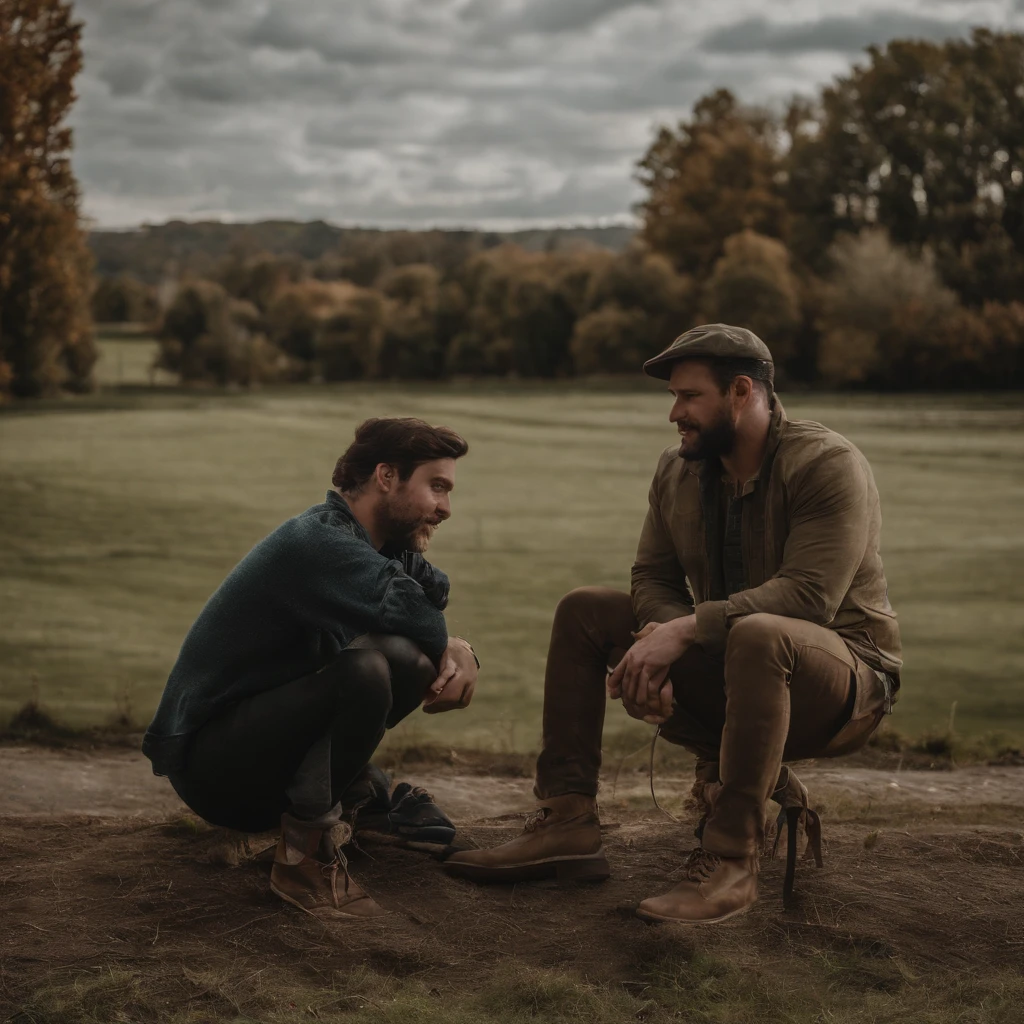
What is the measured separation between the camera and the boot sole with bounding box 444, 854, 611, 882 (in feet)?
12.3

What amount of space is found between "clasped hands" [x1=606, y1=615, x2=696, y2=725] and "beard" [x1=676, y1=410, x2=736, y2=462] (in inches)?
19.2

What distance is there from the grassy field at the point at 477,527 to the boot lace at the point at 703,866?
2.68m

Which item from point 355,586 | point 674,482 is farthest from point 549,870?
point 674,482

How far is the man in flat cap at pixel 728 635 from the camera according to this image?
3.39 metres

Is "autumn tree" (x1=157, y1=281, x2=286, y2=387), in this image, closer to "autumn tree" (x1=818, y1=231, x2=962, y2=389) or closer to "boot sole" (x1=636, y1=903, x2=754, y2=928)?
"autumn tree" (x1=818, y1=231, x2=962, y2=389)

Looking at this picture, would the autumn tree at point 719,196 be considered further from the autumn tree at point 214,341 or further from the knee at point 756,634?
the knee at point 756,634

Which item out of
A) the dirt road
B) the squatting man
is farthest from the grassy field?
the squatting man

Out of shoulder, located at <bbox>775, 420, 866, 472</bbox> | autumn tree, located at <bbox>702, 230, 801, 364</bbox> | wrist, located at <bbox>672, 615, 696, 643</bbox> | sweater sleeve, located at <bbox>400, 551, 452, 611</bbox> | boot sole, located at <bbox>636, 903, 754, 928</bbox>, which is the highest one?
autumn tree, located at <bbox>702, 230, 801, 364</bbox>

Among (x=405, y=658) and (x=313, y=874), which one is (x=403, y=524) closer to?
(x=405, y=658)

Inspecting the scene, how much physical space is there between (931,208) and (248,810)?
109ft

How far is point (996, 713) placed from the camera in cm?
723

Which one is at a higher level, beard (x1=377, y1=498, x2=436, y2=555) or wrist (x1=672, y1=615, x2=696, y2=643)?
beard (x1=377, y1=498, x2=436, y2=555)

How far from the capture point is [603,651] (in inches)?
153

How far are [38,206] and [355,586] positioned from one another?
15.9 metres
